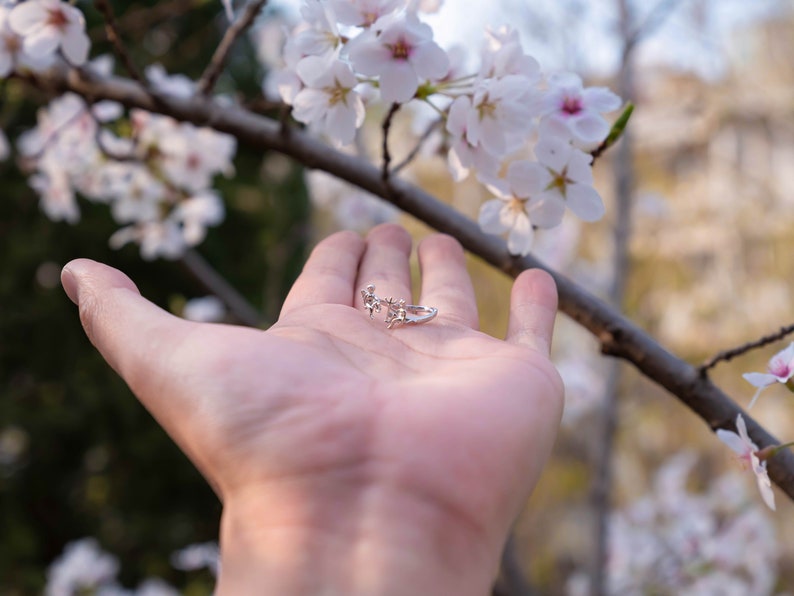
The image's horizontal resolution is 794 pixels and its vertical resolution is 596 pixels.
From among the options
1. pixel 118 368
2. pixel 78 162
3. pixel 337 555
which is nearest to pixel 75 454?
pixel 78 162

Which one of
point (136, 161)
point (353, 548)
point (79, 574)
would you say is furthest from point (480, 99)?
point (79, 574)

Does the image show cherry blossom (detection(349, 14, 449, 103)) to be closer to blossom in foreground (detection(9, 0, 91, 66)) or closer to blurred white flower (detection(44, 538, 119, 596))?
blossom in foreground (detection(9, 0, 91, 66))

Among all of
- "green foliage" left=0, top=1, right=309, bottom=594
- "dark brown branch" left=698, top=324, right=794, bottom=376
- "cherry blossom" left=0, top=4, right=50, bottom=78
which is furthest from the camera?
"green foliage" left=0, top=1, right=309, bottom=594

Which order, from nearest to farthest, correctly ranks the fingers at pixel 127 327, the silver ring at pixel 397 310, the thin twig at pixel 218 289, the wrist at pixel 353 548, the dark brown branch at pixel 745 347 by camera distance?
the wrist at pixel 353 548 → the fingers at pixel 127 327 → the dark brown branch at pixel 745 347 → the silver ring at pixel 397 310 → the thin twig at pixel 218 289

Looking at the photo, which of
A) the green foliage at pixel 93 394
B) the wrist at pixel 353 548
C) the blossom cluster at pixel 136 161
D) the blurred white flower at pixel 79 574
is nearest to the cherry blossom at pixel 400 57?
the wrist at pixel 353 548

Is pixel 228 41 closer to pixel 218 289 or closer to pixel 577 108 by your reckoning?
pixel 577 108

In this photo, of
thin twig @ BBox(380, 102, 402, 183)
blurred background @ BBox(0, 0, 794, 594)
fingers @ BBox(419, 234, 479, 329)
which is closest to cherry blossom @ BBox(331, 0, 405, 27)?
thin twig @ BBox(380, 102, 402, 183)

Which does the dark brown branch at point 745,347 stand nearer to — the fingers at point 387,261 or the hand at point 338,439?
the hand at point 338,439
